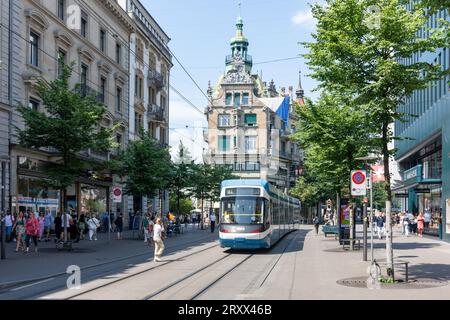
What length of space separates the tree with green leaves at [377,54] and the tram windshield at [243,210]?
9474 mm

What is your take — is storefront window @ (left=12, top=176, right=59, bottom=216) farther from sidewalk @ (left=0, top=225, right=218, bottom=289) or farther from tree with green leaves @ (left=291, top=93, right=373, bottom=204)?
tree with green leaves @ (left=291, top=93, right=373, bottom=204)

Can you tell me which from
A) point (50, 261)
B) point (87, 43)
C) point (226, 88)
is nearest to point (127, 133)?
point (87, 43)

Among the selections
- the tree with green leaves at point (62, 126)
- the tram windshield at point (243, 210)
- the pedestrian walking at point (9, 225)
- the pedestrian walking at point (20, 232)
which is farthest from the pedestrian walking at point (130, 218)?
the tram windshield at point (243, 210)

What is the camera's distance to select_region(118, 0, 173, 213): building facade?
4991cm

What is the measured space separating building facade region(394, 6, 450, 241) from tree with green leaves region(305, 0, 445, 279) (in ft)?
35.7

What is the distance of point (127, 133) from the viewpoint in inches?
1906

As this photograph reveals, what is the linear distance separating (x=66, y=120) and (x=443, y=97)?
19.7 m

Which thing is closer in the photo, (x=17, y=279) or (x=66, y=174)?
(x=17, y=279)

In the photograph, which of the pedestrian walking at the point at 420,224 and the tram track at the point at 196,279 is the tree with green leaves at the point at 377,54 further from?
the pedestrian walking at the point at 420,224

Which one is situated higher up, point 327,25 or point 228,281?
point 327,25

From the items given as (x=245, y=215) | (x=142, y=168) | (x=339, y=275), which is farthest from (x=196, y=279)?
(x=142, y=168)

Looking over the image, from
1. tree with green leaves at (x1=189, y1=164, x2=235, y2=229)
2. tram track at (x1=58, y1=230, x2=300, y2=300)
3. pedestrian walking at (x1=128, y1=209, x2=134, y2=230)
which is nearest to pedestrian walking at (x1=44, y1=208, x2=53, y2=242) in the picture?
tram track at (x1=58, y1=230, x2=300, y2=300)

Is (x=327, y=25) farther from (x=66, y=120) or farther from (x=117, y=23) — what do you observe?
(x=117, y=23)
